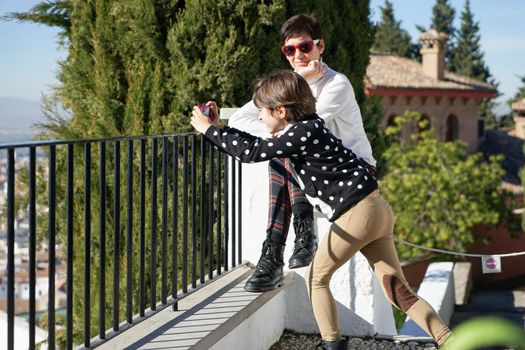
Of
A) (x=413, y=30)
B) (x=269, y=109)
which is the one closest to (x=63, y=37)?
(x=269, y=109)

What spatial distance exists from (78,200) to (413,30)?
59.2 m

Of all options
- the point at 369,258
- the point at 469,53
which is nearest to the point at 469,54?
the point at 469,53

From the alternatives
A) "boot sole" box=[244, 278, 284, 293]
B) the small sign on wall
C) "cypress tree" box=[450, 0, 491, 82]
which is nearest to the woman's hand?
"boot sole" box=[244, 278, 284, 293]

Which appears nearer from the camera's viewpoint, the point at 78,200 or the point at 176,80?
the point at 176,80

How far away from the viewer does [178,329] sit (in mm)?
3174

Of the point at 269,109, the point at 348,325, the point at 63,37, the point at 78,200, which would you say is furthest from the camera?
the point at 63,37

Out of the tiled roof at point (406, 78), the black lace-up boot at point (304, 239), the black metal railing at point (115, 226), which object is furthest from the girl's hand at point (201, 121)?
the tiled roof at point (406, 78)

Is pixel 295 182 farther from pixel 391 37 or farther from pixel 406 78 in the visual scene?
pixel 391 37

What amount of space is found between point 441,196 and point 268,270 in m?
21.3

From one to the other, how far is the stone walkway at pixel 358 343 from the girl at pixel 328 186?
0.86m

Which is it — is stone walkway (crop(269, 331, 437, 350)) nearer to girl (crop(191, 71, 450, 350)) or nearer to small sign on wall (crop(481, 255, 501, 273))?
girl (crop(191, 71, 450, 350))

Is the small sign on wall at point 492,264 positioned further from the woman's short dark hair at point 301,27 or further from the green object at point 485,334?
the green object at point 485,334

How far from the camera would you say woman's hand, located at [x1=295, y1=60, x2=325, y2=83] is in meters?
3.67

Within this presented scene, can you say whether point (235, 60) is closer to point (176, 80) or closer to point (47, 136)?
point (176, 80)
